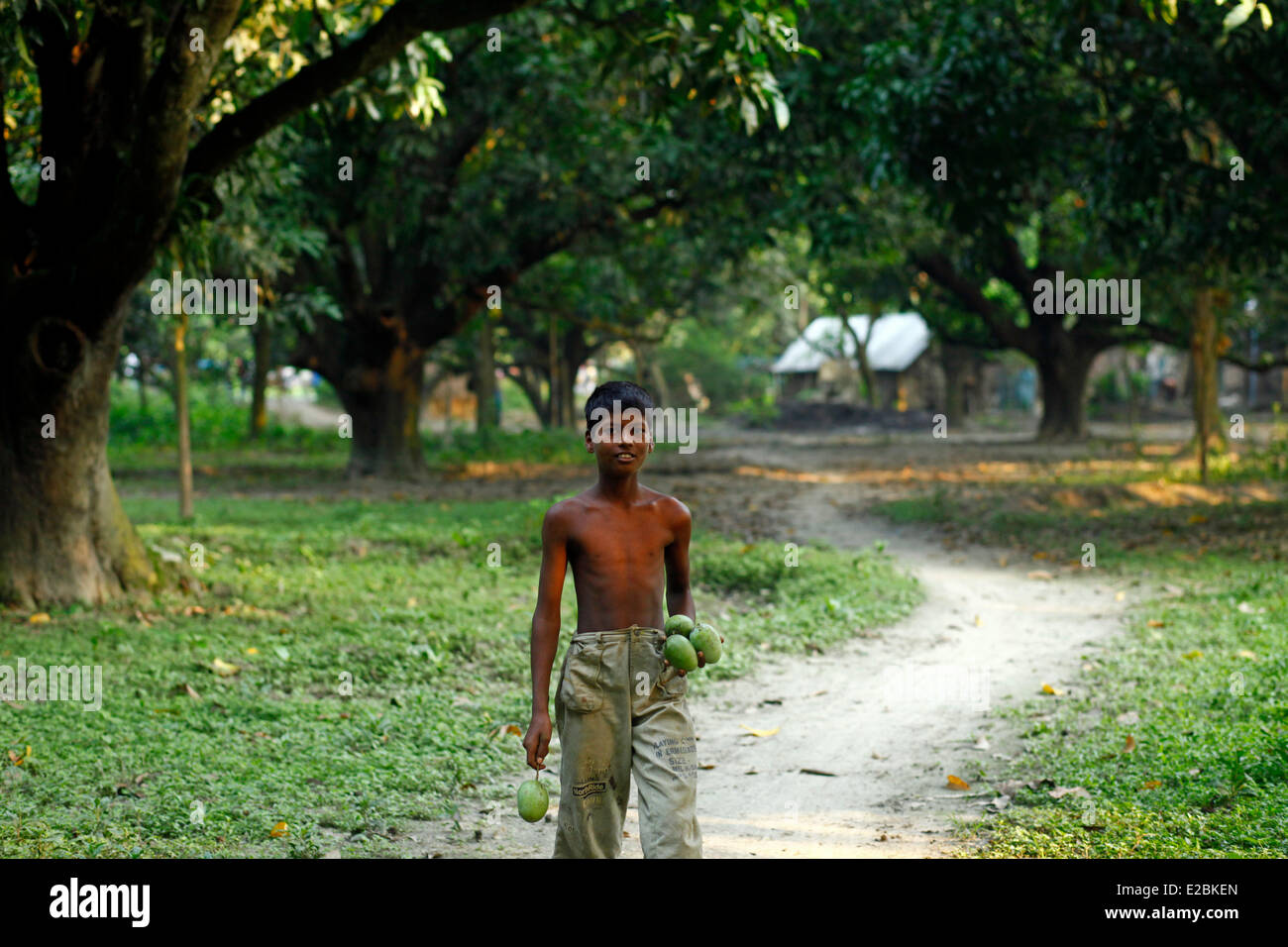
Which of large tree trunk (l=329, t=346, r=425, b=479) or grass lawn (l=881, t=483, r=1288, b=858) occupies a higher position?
large tree trunk (l=329, t=346, r=425, b=479)

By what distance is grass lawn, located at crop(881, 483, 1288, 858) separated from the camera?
15.3 ft

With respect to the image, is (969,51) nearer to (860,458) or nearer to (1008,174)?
(1008,174)

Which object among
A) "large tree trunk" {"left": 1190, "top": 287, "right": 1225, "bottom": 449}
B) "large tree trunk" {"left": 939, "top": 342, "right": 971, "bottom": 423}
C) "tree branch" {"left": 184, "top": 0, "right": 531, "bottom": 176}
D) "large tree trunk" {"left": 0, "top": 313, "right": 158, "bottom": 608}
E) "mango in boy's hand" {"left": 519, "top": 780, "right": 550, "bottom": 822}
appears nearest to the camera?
"mango in boy's hand" {"left": 519, "top": 780, "right": 550, "bottom": 822}

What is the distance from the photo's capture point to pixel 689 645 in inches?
153

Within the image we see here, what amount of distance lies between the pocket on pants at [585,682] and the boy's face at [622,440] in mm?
590

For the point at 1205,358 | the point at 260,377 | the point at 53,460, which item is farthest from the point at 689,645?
the point at 260,377

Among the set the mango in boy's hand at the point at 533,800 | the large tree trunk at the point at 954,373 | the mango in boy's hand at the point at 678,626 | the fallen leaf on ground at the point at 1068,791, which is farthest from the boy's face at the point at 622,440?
the large tree trunk at the point at 954,373

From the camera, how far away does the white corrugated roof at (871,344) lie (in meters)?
51.0

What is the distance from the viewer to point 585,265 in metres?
23.6

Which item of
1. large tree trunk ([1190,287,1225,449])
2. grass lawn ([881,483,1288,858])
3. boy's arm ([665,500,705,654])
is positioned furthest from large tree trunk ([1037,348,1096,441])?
boy's arm ([665,500,705,654])

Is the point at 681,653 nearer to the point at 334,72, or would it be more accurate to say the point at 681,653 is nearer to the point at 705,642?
the point at 705,642

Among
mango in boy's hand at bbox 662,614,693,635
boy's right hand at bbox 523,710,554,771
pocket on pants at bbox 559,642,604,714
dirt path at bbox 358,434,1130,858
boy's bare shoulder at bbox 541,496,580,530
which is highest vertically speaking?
boy's bare shoulder at bbox 541,496,580,530

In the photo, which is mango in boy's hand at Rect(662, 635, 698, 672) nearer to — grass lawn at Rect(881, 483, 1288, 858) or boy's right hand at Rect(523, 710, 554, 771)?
boy's right hand at Rect(523, 710, 554, 771)

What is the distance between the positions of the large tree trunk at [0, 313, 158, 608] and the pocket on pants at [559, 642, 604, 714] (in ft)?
19.7
